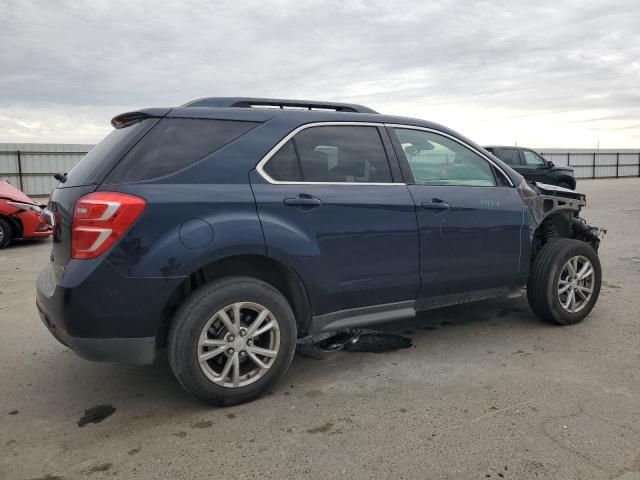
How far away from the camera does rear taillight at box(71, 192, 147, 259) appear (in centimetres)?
267

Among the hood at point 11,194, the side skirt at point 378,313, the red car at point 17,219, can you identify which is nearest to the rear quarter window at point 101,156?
the side skirt at point 378,313

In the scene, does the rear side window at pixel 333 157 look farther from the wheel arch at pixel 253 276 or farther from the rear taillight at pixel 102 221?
the rear taillight at pixel 102 221

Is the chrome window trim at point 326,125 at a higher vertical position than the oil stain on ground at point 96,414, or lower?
higher

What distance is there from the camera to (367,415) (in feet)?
9.47

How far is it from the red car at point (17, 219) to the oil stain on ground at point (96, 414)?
22.0 feet

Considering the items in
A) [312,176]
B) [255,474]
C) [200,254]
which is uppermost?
[312,176]

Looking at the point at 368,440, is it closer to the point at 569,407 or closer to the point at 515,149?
the point at 569,407

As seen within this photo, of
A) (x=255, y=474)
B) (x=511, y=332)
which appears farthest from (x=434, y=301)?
(x=255, y=474)

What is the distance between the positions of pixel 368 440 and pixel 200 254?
1322 mm

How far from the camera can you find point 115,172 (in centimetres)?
282

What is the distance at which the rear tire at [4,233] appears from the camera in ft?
29.1

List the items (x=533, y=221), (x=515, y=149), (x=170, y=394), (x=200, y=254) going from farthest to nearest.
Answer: (x=515, y=149) < (x=533, y=221) < (x=170, y=394) < (x=200, y=254)

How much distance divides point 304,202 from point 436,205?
106cm

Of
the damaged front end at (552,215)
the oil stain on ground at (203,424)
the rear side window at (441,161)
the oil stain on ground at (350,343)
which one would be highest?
the rear side window at (441,161)
